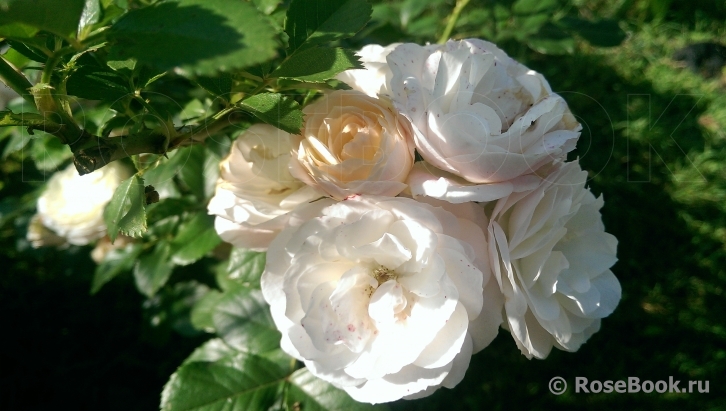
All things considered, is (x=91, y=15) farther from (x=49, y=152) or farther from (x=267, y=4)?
(x=49, y=152)

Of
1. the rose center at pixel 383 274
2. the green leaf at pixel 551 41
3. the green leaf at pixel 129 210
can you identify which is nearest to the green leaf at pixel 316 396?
the rose center at pixel 383 274

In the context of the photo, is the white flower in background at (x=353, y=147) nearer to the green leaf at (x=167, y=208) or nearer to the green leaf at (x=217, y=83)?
the green leaf at (x=217, y=83)

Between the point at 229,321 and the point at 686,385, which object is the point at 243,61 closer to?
the point at 229,321

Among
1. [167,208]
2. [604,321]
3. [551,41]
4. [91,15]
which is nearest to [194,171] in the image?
[167,208]

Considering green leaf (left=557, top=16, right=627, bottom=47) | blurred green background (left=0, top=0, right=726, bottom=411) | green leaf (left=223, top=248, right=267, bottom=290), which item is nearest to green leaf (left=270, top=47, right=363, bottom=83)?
green leaf (left=223, top=248, right=267, bottom=290)

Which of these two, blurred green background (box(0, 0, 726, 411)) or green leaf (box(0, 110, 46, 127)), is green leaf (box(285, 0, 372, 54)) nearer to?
green leaf (box(0, 110, 46, 127))
